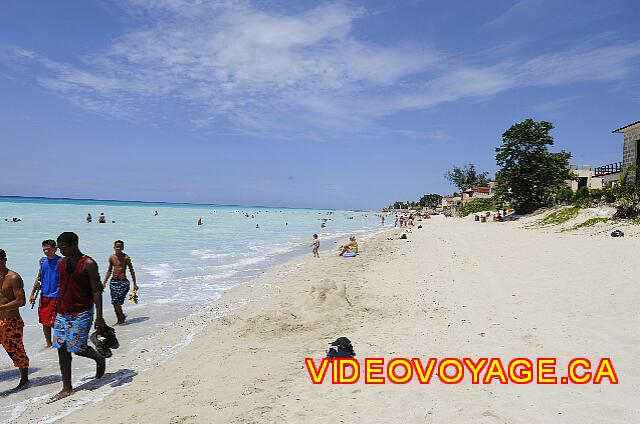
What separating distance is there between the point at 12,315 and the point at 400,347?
5301mm

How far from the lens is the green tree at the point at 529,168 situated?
35031 mm

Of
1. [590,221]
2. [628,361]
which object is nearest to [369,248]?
[590,221]

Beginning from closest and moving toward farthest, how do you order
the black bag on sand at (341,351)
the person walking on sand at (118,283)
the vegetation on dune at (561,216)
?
the black bag on sand at (341,351), the person walking on sand at (118,283), the vegetation on dune at (561,216)

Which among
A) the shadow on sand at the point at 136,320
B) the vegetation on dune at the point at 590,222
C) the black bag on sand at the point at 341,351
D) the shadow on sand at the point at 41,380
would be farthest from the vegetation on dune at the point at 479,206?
the shadow on sand at the point at 41,380

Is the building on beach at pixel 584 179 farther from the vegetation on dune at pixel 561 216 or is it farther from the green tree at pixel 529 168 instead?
the vegetation on dune at pixel 561 216

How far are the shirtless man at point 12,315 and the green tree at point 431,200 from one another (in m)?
106

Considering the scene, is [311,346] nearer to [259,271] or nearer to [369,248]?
[259,271]

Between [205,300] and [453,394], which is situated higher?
[453,394]

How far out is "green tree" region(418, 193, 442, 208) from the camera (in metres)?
108

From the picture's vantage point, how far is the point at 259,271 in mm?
15789

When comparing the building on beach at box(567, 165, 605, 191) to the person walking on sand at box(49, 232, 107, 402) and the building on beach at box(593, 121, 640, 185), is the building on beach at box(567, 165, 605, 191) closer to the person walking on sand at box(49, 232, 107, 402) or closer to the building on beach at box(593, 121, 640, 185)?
the building on beach at box(593, 121, 640, 185)

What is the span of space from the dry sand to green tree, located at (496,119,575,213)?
26.4 meters

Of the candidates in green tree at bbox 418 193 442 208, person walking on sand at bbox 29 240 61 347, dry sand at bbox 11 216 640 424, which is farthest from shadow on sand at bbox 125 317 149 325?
green tree at bbox 418 193 442 208

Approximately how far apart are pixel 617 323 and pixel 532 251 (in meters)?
9.30
